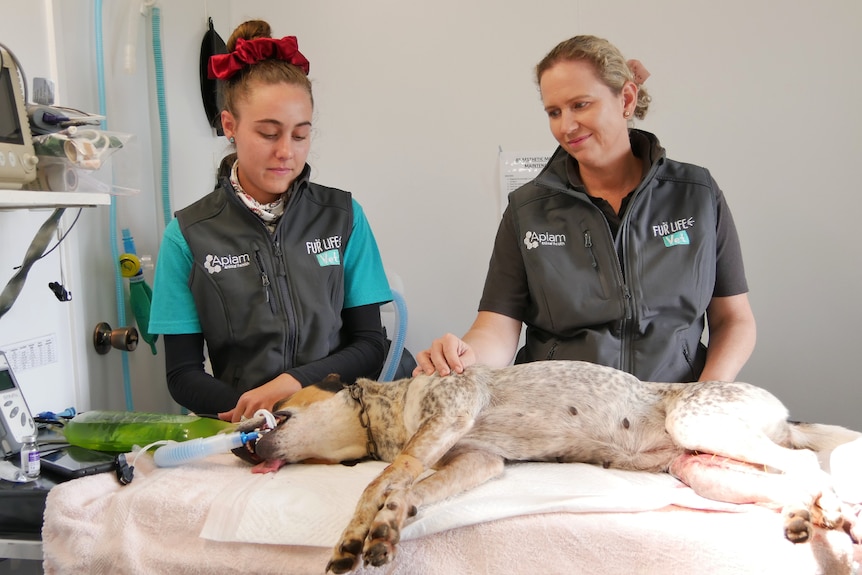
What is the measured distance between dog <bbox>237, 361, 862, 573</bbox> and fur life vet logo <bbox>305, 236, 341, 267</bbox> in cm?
45

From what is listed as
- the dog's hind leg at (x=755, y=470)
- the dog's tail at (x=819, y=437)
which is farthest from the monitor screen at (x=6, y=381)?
the dog's tail at (x=819, y=437)

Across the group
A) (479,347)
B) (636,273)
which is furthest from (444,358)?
(636,273)

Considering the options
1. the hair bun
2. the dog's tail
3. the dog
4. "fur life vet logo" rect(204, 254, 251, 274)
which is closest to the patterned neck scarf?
"fur life vet logo" rect(204, 254, 251, 274)

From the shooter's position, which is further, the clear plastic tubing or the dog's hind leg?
the clear plastic tubing

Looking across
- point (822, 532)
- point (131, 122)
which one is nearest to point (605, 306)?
point (822, 532)

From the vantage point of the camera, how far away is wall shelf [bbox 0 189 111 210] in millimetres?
1574

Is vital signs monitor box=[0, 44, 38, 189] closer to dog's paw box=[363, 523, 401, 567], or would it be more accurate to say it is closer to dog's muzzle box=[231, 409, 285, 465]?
dog's muzzle box=[231, 409, 285, 465]

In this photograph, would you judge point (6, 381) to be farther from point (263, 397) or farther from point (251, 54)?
point (251, 54)

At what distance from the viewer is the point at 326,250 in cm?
221

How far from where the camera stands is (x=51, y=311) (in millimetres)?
2090

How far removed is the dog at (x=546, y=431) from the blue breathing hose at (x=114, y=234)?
924mm

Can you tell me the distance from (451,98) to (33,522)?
2.46 metres

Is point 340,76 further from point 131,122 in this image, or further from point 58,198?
point 58,198

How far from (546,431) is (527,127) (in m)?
1.86
